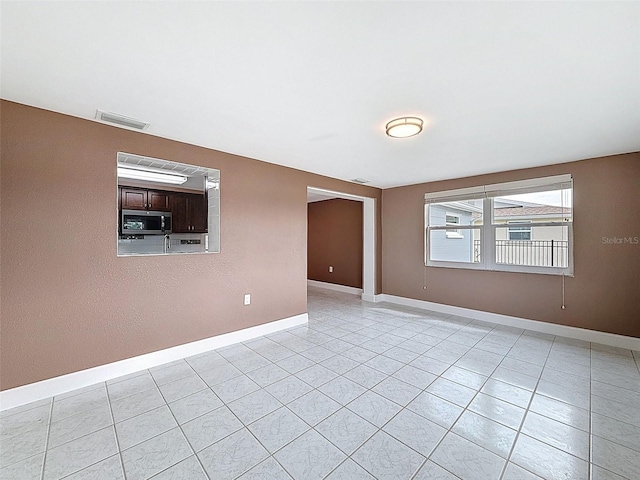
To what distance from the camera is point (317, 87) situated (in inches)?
76.5

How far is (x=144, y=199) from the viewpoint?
328 centimetres

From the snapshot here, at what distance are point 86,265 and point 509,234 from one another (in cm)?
530

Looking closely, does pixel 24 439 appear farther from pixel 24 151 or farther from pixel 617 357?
pixel 617 357

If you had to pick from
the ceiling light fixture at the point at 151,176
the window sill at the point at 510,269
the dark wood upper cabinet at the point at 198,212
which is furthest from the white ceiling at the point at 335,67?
the window sill at the point at 510,269

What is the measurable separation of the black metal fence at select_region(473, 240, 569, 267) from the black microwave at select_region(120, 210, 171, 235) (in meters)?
4.83

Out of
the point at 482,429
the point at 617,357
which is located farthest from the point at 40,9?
the point at 617,357

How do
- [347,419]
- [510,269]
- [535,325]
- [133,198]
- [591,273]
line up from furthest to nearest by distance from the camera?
[510,269] < [535,325] < [591,273] < [133,198] < [347,419]

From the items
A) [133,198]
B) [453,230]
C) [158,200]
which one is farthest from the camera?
[453,230]

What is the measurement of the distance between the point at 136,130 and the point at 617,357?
568 cm

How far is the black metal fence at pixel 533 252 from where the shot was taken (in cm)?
375

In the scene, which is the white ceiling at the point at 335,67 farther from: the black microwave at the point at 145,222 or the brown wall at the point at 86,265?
the black microwave at the point at 145,222

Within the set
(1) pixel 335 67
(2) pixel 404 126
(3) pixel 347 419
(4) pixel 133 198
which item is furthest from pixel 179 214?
(3) pixel 347 419

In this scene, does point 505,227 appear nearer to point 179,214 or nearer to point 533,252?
point 533,252

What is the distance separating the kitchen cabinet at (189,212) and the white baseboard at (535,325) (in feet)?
13.1
